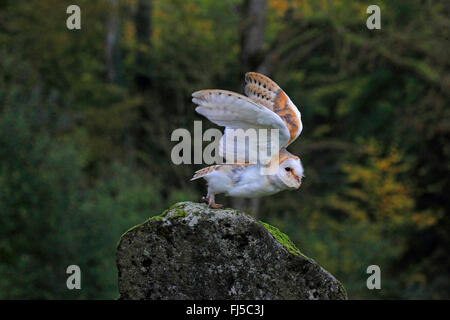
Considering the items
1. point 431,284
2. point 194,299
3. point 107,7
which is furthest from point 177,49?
point 194,299

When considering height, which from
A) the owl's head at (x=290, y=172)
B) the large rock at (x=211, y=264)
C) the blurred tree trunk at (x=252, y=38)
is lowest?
the large rock at (x=211, y=264)

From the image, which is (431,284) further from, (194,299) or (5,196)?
(194,299)

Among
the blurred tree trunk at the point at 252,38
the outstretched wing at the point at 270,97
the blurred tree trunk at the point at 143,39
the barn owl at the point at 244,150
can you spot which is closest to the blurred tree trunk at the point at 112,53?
the blurred tree trunk at the point at 143,39

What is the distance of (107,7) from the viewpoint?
→ 24.1 metres

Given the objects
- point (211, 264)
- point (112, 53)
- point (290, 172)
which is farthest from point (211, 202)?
point (112, 53)

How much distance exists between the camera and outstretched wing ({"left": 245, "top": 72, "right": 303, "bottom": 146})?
618 centimetres

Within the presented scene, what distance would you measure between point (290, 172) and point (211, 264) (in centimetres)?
108

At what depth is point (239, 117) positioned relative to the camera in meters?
5.71

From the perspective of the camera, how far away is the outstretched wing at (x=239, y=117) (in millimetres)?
5531

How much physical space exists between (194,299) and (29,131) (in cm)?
1283

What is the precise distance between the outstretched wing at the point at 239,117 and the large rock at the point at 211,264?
2.16ft

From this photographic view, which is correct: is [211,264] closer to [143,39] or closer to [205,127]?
[205,127]

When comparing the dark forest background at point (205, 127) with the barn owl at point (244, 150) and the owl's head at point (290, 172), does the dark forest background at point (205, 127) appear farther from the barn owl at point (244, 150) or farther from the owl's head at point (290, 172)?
the owl's head at point (290, 172)
